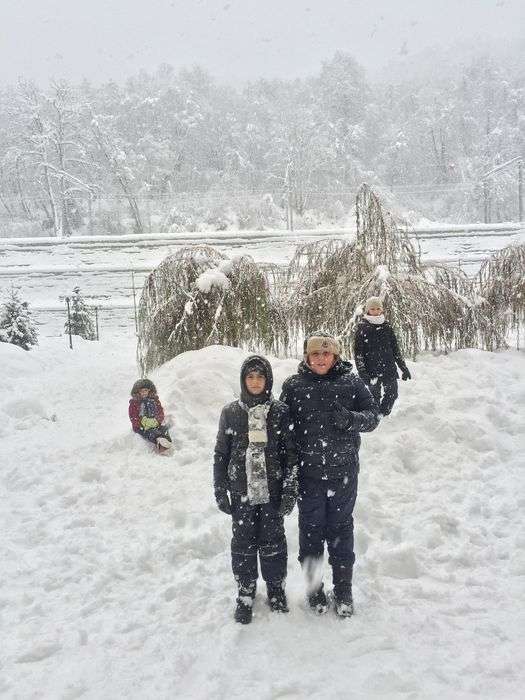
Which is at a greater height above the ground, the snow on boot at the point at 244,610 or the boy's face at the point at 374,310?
the boy's face at the point at 374,310

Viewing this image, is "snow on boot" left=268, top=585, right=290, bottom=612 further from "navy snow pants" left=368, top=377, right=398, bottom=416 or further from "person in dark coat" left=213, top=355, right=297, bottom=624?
"navy snow pants" left=368, top=377, right=398, bottom=416

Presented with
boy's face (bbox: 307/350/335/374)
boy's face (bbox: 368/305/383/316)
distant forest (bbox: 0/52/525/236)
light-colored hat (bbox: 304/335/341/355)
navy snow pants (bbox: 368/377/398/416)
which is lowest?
navy snow pants (bbox: 368/377/398/416)

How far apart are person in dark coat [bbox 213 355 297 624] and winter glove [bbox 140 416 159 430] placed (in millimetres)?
2293

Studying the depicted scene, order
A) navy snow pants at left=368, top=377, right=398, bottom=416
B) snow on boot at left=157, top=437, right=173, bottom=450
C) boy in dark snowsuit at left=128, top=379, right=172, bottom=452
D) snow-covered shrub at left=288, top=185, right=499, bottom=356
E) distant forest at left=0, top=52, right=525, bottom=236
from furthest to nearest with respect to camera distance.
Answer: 1. distant forest at left=0, top=52, right=525, bottom=236
2. snow-covered shrub at left=288, top=185, right=499, bottom=356
3. navy snow pants at left=368, top=377, right=398, bottom=416
4. boy in dark snowsuit at left=128, top=379, right=172, bottom=452
5. snow on boot at left=157, top=437, right=173, bottom=450

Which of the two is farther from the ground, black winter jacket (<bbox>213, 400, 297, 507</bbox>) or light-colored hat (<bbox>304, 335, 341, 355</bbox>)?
light-colored hat (<bbox>304, 335, 341, 355</bbox>)

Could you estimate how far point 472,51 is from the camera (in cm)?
4828

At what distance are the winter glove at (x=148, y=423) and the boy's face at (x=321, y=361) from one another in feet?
8.42

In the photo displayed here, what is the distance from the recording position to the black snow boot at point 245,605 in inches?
98.7

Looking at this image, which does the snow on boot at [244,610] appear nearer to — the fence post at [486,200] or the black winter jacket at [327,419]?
the black winter jacket at [327,419]

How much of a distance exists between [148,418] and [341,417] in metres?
2.72

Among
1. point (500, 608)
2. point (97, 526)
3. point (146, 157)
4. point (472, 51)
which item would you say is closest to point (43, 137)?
point (146, 157)

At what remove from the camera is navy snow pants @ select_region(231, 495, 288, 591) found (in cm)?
256

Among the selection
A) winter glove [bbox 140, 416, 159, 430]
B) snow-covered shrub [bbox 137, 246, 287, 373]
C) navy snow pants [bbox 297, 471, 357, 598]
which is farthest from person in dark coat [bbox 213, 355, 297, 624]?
snow-covered shrub [bbox 137, 246, 287, 373]

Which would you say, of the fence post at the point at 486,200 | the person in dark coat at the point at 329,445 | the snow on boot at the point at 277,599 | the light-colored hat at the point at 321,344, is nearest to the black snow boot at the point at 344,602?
the person in dark coat at the point at 329,445
